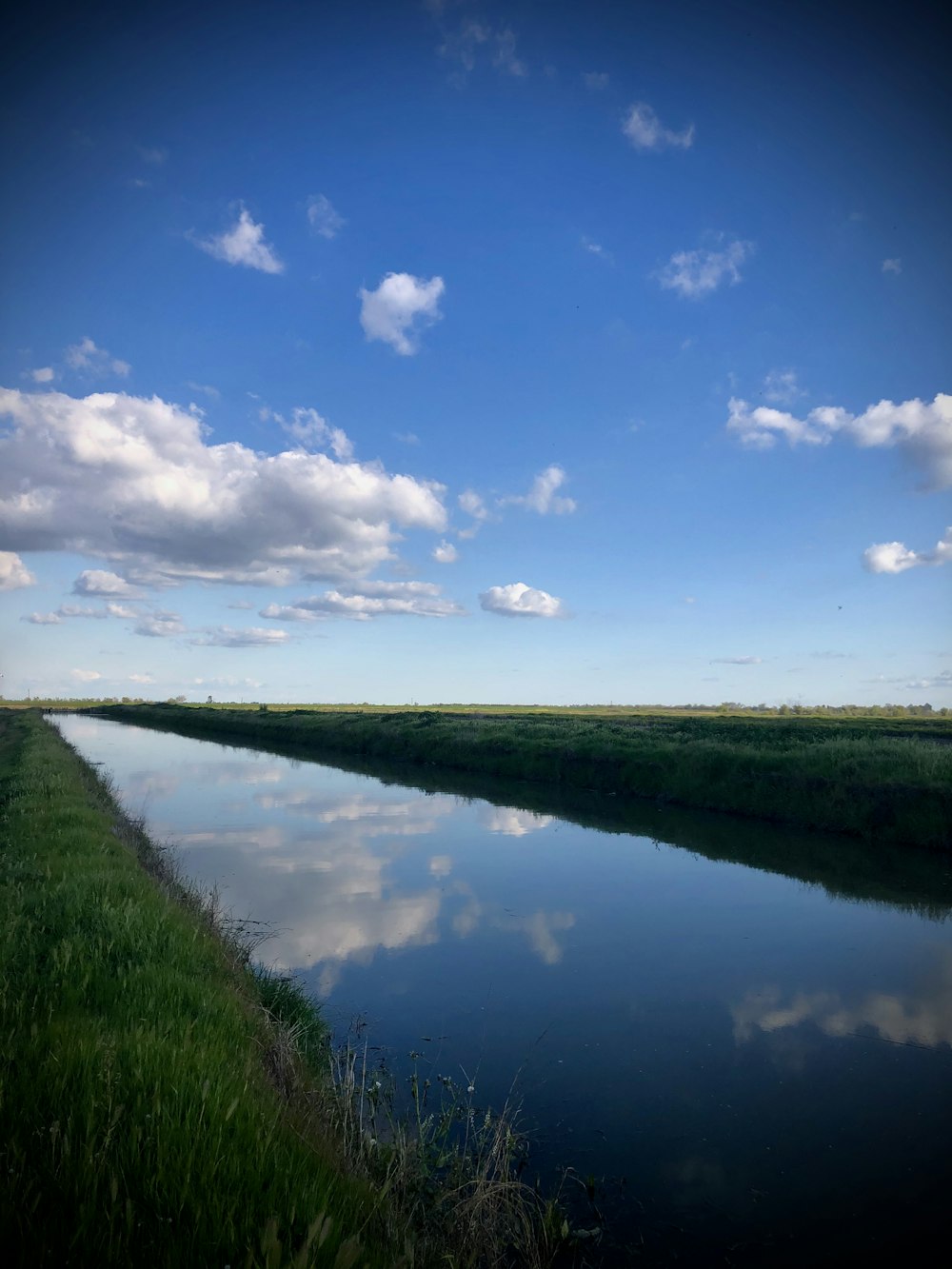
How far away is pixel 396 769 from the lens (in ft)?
110

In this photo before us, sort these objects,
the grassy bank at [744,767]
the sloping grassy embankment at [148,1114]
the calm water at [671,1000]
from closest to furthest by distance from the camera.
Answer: the sloping grassy embankment at [148,1114] < the calm water at [671,1000] < the grassy bank at [744,767]

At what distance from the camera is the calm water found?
4.82 m

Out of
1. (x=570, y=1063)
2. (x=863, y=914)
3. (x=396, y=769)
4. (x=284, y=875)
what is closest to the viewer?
(x=570, y=1063)

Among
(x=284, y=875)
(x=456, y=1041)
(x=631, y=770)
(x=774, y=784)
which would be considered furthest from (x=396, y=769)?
(x=456, y=1041)

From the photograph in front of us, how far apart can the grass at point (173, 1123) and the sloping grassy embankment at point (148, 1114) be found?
11 mm

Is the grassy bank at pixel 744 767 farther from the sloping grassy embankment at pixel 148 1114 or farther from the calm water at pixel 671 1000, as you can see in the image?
the sloping grassy embankment at pixel 148 1114

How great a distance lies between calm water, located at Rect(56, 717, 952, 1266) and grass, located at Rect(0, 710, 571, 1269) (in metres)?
1.27

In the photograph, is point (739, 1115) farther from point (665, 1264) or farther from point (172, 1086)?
point (172, 1086)

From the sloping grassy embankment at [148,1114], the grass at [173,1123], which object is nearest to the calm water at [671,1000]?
the grass at [173,1123]

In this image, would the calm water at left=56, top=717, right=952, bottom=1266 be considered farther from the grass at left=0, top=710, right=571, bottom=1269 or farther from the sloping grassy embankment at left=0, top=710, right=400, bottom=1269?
the sloping grassy embankment at left=0, top=710, right=400, bottom=1269

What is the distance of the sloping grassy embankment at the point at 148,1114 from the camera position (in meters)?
2.58

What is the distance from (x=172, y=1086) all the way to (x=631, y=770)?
22973mm

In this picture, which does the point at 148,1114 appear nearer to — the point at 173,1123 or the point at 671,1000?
the point at 173,1123

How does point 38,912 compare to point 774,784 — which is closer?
point 38,912
